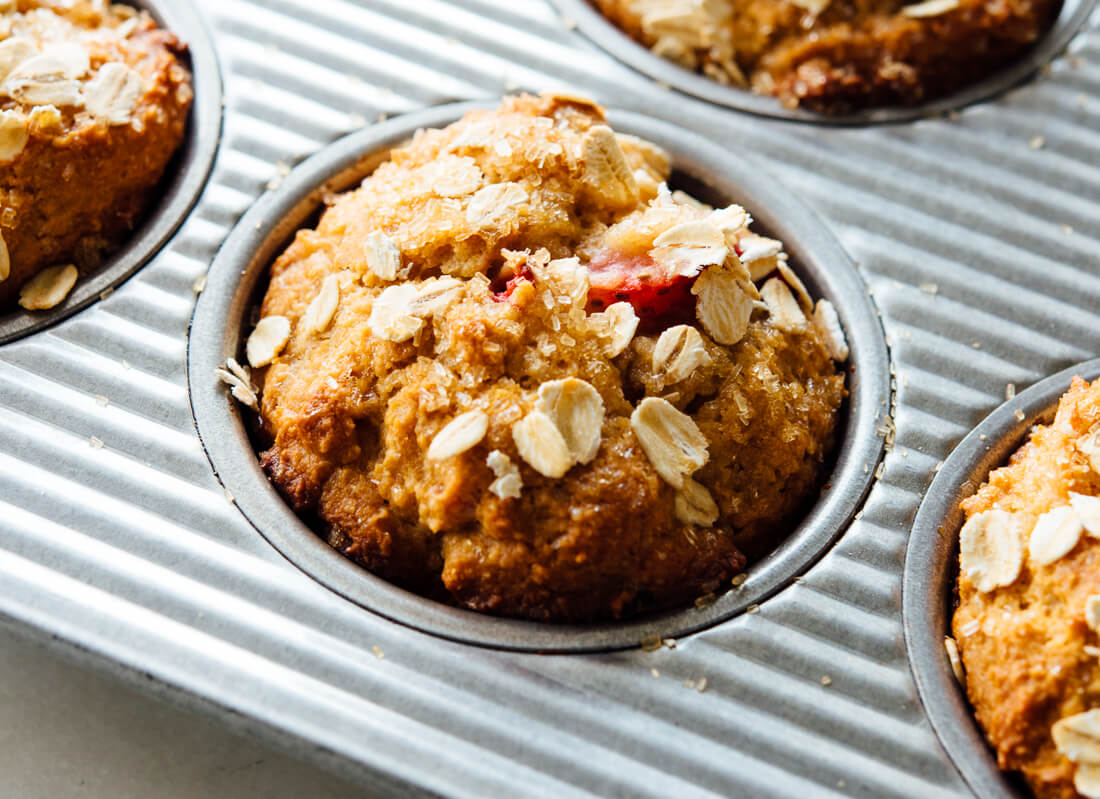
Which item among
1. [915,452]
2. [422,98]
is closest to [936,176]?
[915,452]

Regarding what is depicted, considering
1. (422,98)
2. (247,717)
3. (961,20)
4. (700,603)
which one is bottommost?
(247,717)

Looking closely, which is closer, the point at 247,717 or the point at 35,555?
the point at 247,717

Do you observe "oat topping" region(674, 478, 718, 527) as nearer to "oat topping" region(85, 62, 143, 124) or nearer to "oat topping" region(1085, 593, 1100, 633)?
"oat topping" region(1085, 593, 1100, 633)

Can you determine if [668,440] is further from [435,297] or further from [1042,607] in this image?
[1042,607]

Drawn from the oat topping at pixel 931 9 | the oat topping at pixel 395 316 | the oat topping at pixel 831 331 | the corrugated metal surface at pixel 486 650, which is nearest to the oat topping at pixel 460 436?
the oat topping at pixel 395 316

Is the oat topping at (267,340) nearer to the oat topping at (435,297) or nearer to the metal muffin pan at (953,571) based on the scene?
the oat topping at (435,297)

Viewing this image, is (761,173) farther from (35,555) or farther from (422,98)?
(35,555)
